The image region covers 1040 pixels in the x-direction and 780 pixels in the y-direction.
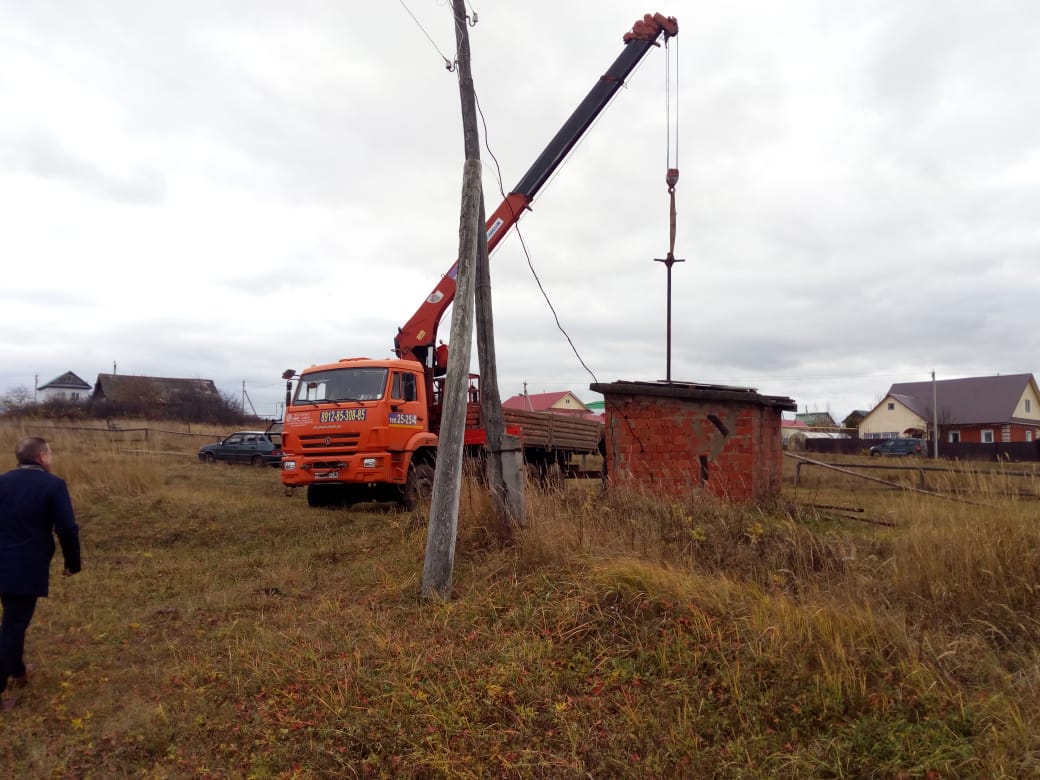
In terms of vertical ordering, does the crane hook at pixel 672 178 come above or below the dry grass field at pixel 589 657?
above

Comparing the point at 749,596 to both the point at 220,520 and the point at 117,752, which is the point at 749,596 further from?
the point at 220,520

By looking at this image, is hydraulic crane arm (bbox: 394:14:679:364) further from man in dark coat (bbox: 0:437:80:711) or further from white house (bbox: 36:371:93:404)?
white house (bbox: 36:371:93:404)

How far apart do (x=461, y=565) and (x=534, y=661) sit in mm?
2098

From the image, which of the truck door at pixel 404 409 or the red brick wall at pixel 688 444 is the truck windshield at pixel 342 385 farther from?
the red brick wall at pixel 688 444

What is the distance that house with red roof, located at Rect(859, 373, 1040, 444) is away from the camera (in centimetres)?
4853

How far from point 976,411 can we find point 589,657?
180ft

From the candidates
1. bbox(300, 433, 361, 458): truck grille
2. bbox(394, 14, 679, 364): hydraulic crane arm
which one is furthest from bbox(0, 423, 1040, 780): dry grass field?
bbox(394, 14, 679, 364): hydraulic crane arm

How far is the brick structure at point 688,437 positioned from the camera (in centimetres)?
1049

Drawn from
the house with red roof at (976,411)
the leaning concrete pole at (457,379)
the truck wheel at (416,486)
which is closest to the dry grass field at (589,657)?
the leaning concrete pole at (457,379)

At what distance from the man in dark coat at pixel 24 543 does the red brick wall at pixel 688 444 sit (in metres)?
7.14

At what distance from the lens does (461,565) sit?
21.2 ft

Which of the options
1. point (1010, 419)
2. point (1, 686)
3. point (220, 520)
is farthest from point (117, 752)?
point (1010, 419)

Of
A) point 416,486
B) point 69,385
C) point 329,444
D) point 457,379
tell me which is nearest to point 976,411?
point 416,486

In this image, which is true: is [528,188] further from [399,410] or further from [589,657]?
[589,657]
